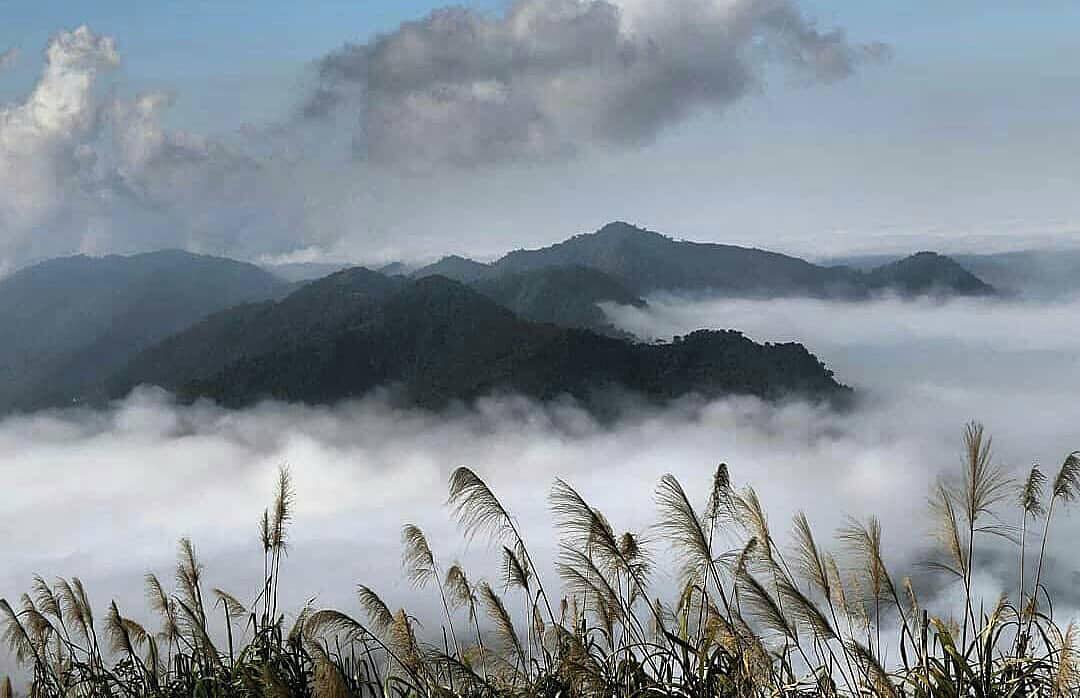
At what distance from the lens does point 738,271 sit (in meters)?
144

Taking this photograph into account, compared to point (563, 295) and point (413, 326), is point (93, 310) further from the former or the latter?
point (563, 295)

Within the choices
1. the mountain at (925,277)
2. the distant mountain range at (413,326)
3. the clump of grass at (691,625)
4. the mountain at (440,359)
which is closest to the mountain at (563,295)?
the distant mountain range at (413,326)

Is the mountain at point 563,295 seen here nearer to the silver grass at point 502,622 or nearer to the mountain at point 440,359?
the mountain at point 440,359

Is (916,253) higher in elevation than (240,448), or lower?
higher

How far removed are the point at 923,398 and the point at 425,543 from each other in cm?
14403

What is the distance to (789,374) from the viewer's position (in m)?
96.9

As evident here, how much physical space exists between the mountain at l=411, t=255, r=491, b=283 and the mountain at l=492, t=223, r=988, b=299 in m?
2.77

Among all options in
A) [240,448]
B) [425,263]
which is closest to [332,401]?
[240,448]

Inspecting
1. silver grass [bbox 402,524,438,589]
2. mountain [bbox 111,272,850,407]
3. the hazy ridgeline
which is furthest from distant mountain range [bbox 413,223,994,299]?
silver grass [bbox 402,524,438,589]

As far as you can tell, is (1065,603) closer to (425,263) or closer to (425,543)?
(425,543)

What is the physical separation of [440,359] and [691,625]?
95883 millimetres

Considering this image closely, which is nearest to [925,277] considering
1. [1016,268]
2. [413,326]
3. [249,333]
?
[1016,268]

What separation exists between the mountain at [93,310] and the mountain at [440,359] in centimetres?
1074

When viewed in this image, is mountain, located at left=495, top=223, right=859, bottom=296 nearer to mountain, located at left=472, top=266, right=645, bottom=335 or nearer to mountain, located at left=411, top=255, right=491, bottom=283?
mountain, located at left=411, top=255, right=491, bottom=283
